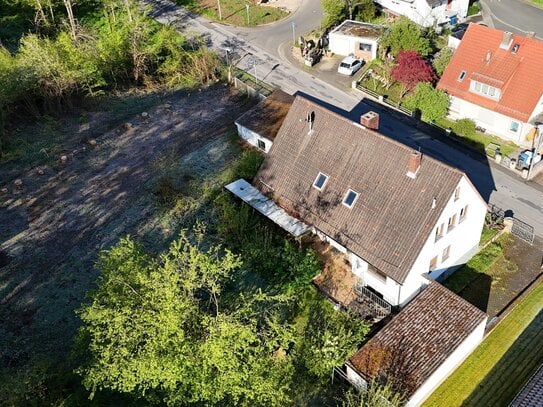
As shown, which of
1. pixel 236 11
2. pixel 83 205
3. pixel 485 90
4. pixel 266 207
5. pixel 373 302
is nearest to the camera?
pixel 373 302

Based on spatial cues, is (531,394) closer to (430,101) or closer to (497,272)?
(497,272)

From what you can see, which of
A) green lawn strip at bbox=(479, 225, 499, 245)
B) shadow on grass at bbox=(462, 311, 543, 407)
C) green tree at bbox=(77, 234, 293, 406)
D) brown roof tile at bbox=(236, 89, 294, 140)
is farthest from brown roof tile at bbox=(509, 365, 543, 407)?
brown roof tile at bbox=(236, 89, 294, 140)

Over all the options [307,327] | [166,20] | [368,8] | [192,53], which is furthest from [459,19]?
[307,327]

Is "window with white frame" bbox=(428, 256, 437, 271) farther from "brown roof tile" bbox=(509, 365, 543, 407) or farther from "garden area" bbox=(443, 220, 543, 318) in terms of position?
"brown roof tile" bbox=(509, 365, 543, 407)

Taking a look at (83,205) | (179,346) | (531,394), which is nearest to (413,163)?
(531,394)

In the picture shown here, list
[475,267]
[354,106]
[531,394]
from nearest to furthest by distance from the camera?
[531,394] → [475,267] → [354,106]

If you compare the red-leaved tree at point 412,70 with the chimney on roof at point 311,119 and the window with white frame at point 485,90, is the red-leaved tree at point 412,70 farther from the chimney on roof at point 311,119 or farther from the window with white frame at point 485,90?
→ the chimney on roof at point 311,119

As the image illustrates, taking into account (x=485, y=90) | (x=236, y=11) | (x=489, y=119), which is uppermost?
(x=485, y=90)
